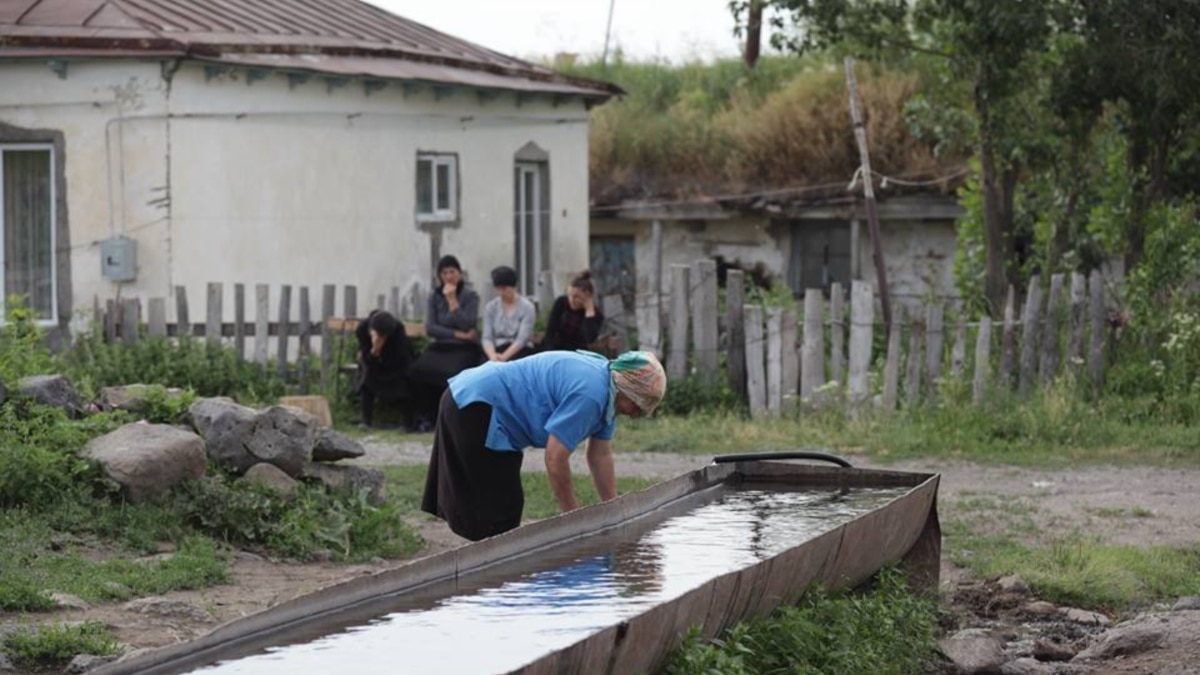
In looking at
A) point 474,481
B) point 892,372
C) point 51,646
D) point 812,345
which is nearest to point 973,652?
point 474,481

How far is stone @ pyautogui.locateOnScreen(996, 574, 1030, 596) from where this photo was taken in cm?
1009

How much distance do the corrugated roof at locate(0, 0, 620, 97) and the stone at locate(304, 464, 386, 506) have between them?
23.8ft

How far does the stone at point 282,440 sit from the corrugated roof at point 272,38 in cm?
742

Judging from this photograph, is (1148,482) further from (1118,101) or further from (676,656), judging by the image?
(676,656)

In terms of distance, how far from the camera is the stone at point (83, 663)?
7.51 meters

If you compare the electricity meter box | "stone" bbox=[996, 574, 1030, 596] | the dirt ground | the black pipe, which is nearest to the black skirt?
the dirt ground

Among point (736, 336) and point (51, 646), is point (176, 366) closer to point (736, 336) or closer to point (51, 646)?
point (736, 336)

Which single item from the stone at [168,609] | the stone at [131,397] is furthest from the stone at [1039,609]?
the stone at [131,397]

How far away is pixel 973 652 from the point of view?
857 cm

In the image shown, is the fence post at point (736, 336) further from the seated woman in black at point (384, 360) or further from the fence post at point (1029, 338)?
the seated woman in black at point (384, 360)

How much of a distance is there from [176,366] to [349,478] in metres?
5.96

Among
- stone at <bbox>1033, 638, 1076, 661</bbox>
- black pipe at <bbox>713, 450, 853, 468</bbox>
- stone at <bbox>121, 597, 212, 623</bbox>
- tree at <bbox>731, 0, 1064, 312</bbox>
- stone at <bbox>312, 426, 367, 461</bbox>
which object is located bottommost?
stone at <bbox>1033, 638, 1076, 661</bbox>

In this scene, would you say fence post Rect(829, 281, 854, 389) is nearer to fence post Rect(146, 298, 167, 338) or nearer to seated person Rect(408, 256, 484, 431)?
seated person Rect(408, 256, 484, 431)

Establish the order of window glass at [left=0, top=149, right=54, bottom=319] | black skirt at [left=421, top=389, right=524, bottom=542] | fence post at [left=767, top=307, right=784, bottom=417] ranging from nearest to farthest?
1. black skirt at [left=421, top=389, right=524, bottom=542]
2. fence post at [left=767, top=307, right=784, bottom=417]
3. window glass at [left=0, top=149, right=54, bottom=319]
